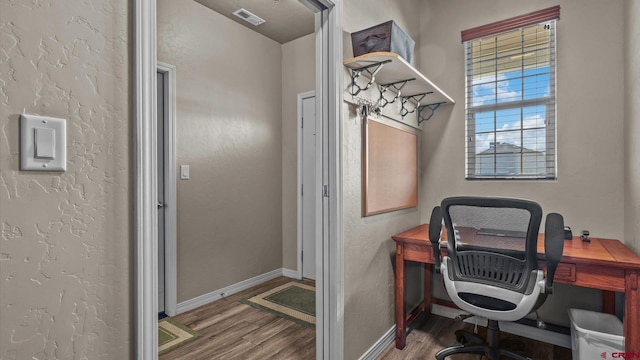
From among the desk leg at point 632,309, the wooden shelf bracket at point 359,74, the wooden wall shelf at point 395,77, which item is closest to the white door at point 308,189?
the wooden wall shelf at point 395,77

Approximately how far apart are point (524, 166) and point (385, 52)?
5.13 feet

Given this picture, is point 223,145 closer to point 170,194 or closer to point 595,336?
point 170,194

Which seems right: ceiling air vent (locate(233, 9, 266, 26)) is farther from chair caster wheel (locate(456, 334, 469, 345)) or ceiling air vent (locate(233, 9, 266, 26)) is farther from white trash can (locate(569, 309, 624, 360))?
white trash can (locate(569, 309, 624, 360))

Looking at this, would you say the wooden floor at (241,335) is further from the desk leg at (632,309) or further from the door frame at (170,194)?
the desk leg at (632,309)

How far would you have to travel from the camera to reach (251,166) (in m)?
3.56

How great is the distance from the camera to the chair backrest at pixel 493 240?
5.55 ft

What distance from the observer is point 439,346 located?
2334mm

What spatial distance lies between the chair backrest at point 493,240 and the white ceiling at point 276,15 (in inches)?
89.1

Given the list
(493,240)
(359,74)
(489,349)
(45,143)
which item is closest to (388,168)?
(359,74)

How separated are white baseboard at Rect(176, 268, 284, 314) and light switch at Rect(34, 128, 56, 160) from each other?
2463 millimetres

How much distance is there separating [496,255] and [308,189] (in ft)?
7.38

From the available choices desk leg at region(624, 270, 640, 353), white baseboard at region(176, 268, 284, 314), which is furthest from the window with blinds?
white baseboard at region(176, 268, 284, 314)

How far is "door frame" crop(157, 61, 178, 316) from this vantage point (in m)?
2.75

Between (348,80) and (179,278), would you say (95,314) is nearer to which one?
(348,80)
